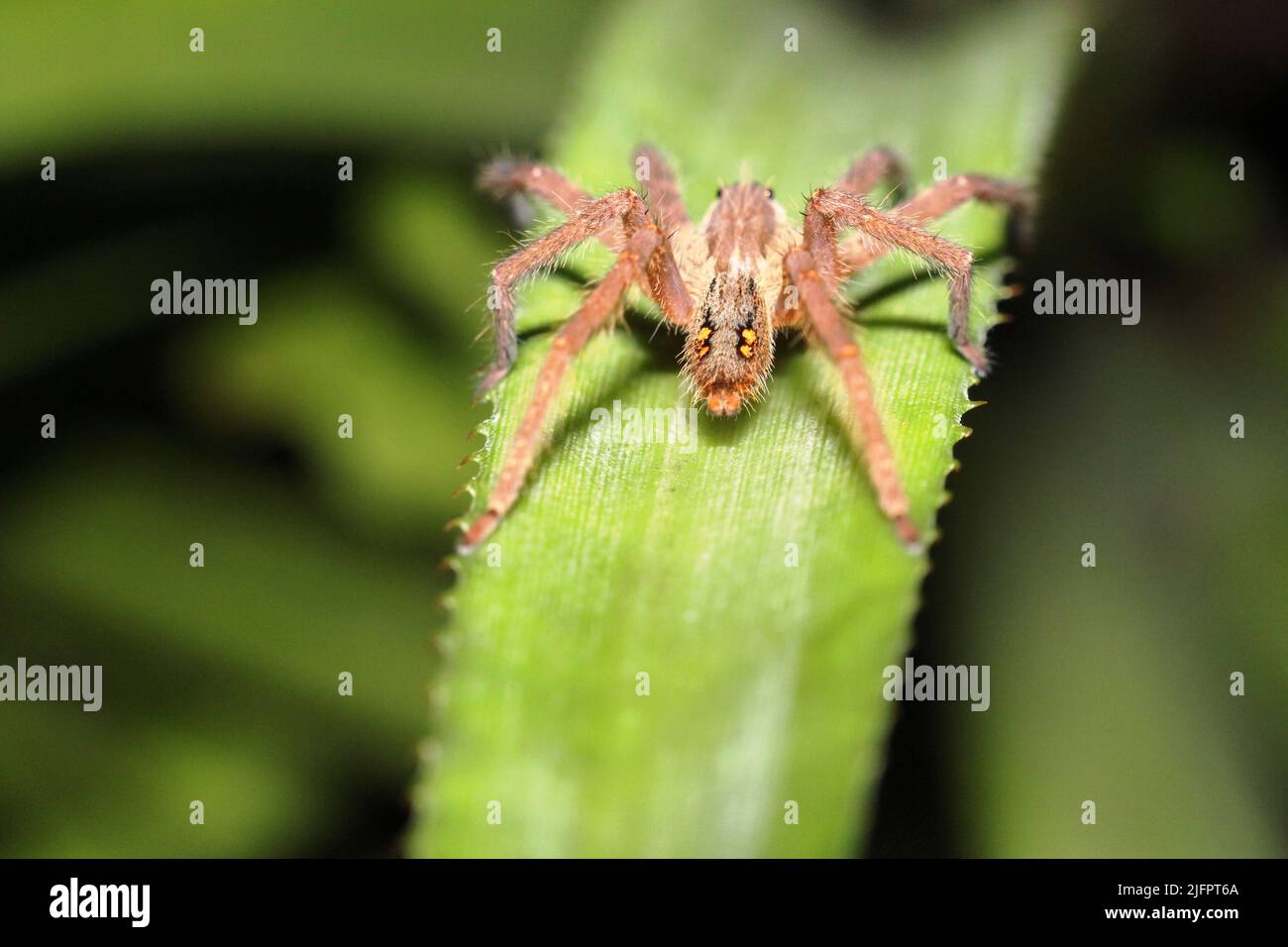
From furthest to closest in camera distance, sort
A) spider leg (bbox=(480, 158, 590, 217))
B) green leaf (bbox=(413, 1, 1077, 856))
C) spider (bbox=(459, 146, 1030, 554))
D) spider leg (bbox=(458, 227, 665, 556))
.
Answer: spider leg (bbox=(480, 158, 590, 217)) → spider (bbox=(459, 146, 1030, 554)) → spider leg (bbox=(458, 227, 665, 556)) → green leaf (bbox=(413, 1, 1077, 856))

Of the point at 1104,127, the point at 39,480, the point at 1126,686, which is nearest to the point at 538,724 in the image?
the point at 1126,686

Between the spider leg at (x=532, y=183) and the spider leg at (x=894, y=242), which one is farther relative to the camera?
the spider leg at (x=532, y=183)

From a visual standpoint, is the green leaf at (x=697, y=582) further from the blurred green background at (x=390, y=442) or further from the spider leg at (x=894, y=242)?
the blurred green background at (x=390, y=442)

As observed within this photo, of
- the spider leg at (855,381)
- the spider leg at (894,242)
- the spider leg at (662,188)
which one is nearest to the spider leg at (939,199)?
the spider leg at (894,242)

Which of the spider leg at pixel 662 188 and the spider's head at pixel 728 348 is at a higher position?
the spider leg at pixel 662 188

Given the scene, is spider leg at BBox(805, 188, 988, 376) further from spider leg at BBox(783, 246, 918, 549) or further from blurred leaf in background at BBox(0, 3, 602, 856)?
blurred leaf in background at BBox(0, 3, 602, 856)

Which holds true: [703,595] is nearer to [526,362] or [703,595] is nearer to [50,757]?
[526,362]

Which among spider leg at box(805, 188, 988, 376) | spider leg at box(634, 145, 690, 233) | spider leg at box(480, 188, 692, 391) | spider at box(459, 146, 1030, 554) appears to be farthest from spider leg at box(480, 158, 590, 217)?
spider leg at box(805, 188, 988, 376)
